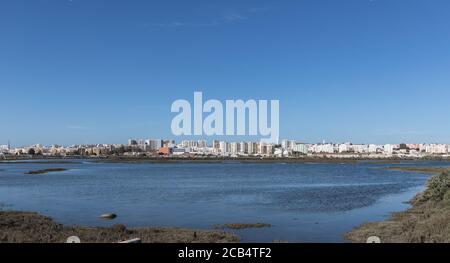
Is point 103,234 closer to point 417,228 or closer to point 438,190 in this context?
point 417,228

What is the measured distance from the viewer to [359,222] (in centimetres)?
2783

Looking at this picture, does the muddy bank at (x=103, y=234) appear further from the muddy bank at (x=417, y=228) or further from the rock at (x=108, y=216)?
the muddy bank at (x=417, y=228)

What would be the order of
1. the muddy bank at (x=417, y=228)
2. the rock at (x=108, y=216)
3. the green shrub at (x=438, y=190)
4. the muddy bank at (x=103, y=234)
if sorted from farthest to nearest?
the green shrub at (x=438, y=190) → the rock at (x=108, y=216) → the muddy bank at (x=103, y=234) → the muddy bank at (x=417, y=228)

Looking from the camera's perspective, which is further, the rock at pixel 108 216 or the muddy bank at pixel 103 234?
the rock at pixel 108 216

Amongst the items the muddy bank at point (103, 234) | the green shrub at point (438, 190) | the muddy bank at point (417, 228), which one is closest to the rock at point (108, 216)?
the muddy bank at point (103, 234)

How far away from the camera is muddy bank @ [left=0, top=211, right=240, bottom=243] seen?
1951 centimetres

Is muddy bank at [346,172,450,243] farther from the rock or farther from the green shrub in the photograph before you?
the rock

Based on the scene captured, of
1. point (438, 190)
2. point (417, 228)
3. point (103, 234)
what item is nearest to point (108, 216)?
point (103, 234)

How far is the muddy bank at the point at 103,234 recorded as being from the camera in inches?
768

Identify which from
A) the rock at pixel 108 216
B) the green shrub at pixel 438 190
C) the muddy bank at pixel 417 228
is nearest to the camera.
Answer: the muddy bank at pixel 417 228

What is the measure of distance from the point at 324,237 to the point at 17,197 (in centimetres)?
→ 3440

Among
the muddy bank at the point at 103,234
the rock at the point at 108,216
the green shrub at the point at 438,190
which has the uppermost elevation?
the green shrub at the point at 438,190
